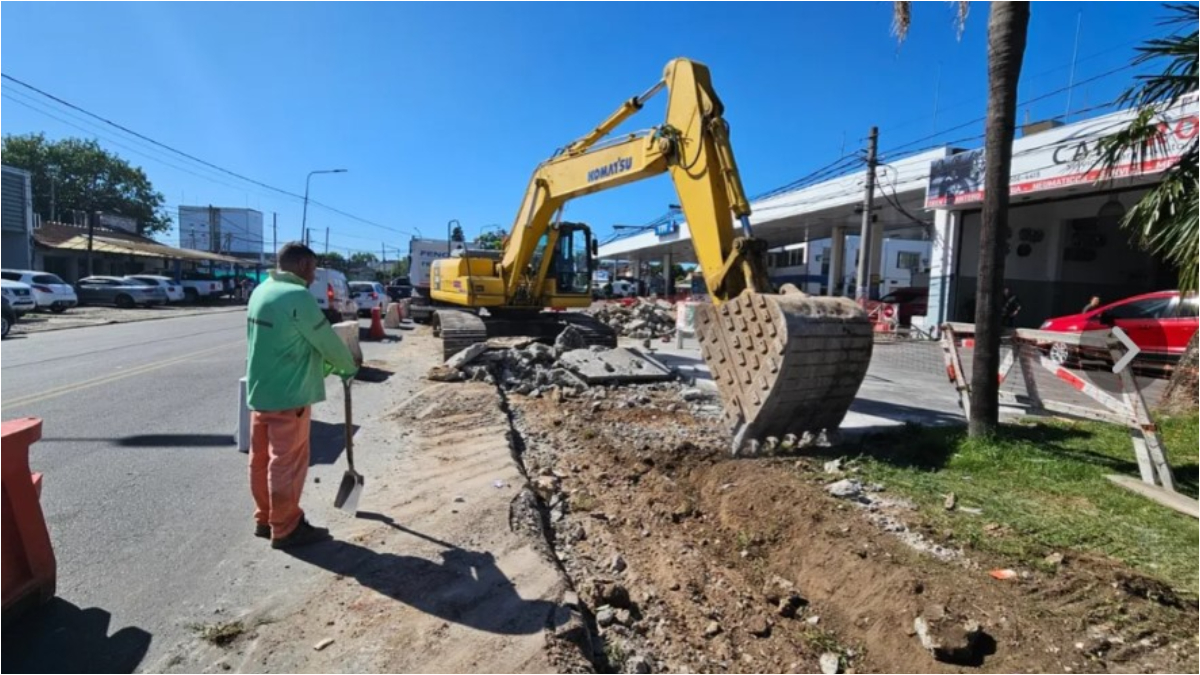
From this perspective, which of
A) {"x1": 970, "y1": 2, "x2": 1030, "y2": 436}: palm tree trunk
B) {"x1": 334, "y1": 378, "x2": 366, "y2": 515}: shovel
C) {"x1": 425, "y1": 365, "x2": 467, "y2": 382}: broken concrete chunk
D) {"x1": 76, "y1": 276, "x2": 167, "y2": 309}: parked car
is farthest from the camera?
{"x1": 76, "y1": 276, "x2": 167, "y2": 309}: parked car

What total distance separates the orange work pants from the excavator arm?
15.0 ft

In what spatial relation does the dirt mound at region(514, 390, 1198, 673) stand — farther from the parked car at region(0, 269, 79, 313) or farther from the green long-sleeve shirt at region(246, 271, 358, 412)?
the parked car at region(0, 269, 79, 313)

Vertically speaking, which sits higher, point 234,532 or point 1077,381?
point 1077,381

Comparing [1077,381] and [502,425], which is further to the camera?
[502,425]

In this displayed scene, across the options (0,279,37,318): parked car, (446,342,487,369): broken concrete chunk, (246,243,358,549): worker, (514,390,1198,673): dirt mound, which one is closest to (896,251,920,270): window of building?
(446,342,487,369): broken concrete chunk

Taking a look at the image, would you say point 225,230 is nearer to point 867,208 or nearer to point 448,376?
point 867,208

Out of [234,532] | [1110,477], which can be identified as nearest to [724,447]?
[1110,477]

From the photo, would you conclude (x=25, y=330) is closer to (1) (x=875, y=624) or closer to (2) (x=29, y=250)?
(2) (x=29, y=250)

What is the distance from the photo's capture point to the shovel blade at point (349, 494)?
4.35 meters

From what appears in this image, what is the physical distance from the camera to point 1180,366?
27.5ft

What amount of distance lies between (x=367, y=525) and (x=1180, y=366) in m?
9.73

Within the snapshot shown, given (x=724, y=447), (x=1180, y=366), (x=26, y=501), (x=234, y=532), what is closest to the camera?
(x=26, y=501)

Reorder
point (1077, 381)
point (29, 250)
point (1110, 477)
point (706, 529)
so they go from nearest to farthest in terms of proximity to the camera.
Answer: point (706, 529), point (1110, 477), point (1077, 381), point (29, 250)

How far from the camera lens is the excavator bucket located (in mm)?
5668
